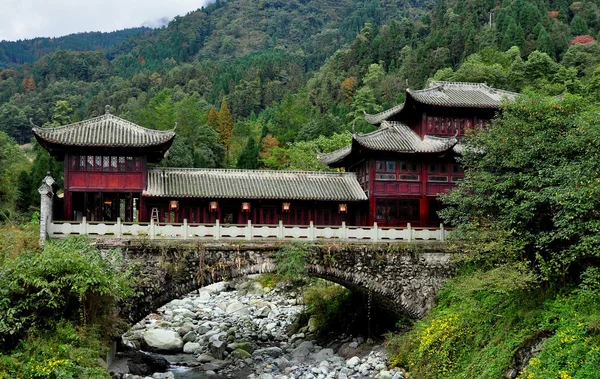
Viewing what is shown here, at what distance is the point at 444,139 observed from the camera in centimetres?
3259

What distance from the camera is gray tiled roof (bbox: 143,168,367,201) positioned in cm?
2959

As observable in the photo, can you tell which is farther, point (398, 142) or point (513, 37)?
point (513, 37)

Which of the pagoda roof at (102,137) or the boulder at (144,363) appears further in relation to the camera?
the pagoda roof at (102,137)

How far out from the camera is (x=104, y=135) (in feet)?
92.6

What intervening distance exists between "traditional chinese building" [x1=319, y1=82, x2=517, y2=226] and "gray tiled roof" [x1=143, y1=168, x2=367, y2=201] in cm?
128

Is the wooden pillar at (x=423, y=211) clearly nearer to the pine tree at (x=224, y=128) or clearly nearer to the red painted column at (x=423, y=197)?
the red painted column at (x=423, y=197)

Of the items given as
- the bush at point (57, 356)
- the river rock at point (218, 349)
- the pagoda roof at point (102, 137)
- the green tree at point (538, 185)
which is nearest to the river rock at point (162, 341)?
the river rock at point (218, 349)

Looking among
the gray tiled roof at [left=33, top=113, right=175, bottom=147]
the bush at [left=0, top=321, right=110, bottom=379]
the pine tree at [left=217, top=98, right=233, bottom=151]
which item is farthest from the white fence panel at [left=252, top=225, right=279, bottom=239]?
the pine tree at [left=217, top=98, right=233, bottom=151]

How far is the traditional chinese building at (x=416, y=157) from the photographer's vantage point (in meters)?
31.3

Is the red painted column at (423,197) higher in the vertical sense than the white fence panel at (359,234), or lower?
higher

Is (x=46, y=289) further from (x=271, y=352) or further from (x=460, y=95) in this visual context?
(x=460, y=95)

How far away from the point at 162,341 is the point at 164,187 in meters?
8.15

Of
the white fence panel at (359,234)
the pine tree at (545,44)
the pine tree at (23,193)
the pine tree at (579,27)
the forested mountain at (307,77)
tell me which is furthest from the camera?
the pine tree at (579,27)

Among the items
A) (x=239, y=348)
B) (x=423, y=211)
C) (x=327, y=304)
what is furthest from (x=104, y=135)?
(x=423, y=211)
